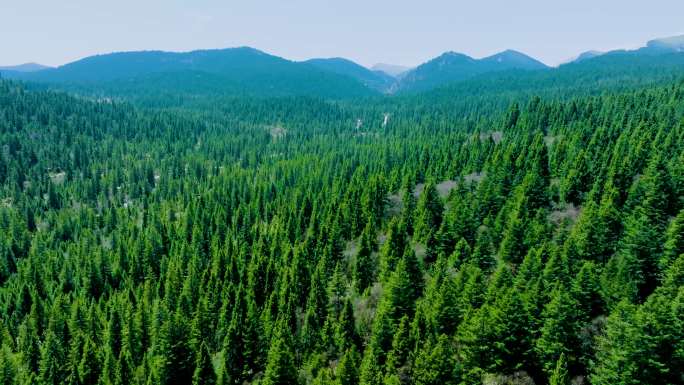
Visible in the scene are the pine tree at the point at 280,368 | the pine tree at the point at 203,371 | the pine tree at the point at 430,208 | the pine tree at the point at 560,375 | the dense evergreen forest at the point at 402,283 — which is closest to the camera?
the pine tree at the point at 560,375

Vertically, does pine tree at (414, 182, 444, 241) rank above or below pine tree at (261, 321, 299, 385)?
above

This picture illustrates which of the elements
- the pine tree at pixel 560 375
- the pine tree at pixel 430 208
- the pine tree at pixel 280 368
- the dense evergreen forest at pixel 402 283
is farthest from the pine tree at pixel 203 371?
the pine tree at pixel 430 208

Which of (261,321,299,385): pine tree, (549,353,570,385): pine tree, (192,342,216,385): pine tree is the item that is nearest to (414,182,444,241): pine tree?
(261,321,299,385): pine tree

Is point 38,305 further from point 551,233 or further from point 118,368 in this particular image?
point 551,233

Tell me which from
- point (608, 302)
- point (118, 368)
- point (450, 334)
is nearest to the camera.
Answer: point (608, 302)

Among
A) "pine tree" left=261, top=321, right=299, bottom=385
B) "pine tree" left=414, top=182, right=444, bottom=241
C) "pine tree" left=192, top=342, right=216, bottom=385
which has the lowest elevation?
"pine tree" left=192, top=342, right=216, bottom=385

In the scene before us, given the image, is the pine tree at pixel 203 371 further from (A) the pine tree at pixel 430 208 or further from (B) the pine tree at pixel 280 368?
(A) the pine tree at pixel 430 208

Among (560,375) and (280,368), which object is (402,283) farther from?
(560,375)

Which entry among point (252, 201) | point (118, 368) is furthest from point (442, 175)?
point (118, 368)

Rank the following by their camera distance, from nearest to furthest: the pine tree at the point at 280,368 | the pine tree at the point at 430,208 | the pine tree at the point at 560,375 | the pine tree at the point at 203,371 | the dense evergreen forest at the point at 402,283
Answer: the pine tree at the point at 560,375 → the dense evergreen forest at the point at 402,283 → the pine tree at the point at 280,368 → the pine tree at the point at 203,371 → the pine tree at the point at 430,208

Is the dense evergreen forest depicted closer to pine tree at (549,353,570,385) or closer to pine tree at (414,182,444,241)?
pine tree at (549,353,570,385)

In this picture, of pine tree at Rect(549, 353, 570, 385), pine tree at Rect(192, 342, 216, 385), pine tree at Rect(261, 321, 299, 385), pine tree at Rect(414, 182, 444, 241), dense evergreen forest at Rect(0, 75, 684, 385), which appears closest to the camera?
pine tree at Rect(549, 353, 570, 385)
